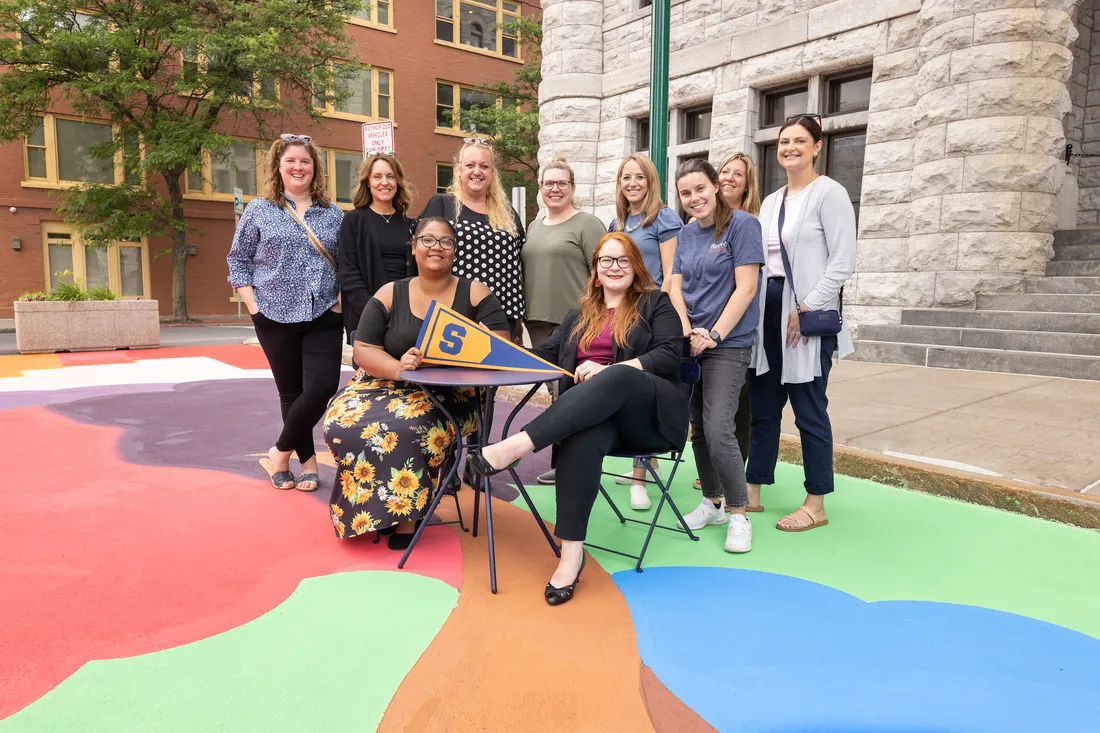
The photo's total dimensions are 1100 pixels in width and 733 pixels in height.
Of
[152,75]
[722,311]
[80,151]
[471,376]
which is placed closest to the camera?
[471,376]

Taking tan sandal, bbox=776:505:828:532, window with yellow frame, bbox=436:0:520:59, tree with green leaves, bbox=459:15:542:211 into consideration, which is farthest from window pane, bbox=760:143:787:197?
window with yellow frame, bbox=436:0:520:59

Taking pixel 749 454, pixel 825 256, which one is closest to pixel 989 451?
pixel 749 454

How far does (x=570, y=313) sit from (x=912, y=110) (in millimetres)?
7920

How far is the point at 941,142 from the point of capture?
8789mm

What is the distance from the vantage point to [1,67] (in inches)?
798

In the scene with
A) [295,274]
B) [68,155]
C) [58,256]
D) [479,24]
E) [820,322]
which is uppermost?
[479,24]

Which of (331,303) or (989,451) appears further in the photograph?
(989,451)

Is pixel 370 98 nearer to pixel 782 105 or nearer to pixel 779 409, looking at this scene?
pixel 782 105

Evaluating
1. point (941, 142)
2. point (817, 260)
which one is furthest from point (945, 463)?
point (941, 142)

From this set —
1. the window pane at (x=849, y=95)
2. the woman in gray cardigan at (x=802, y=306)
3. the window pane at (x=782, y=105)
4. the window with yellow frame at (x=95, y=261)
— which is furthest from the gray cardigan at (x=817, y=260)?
the window with yellow frame at (x=95, y=261)

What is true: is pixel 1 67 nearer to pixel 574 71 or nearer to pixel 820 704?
pixel 574 71

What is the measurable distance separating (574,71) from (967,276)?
7.99 meters

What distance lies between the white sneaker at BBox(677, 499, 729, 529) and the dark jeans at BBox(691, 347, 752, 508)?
232 mm

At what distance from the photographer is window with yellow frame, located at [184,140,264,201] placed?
78.3 feet
